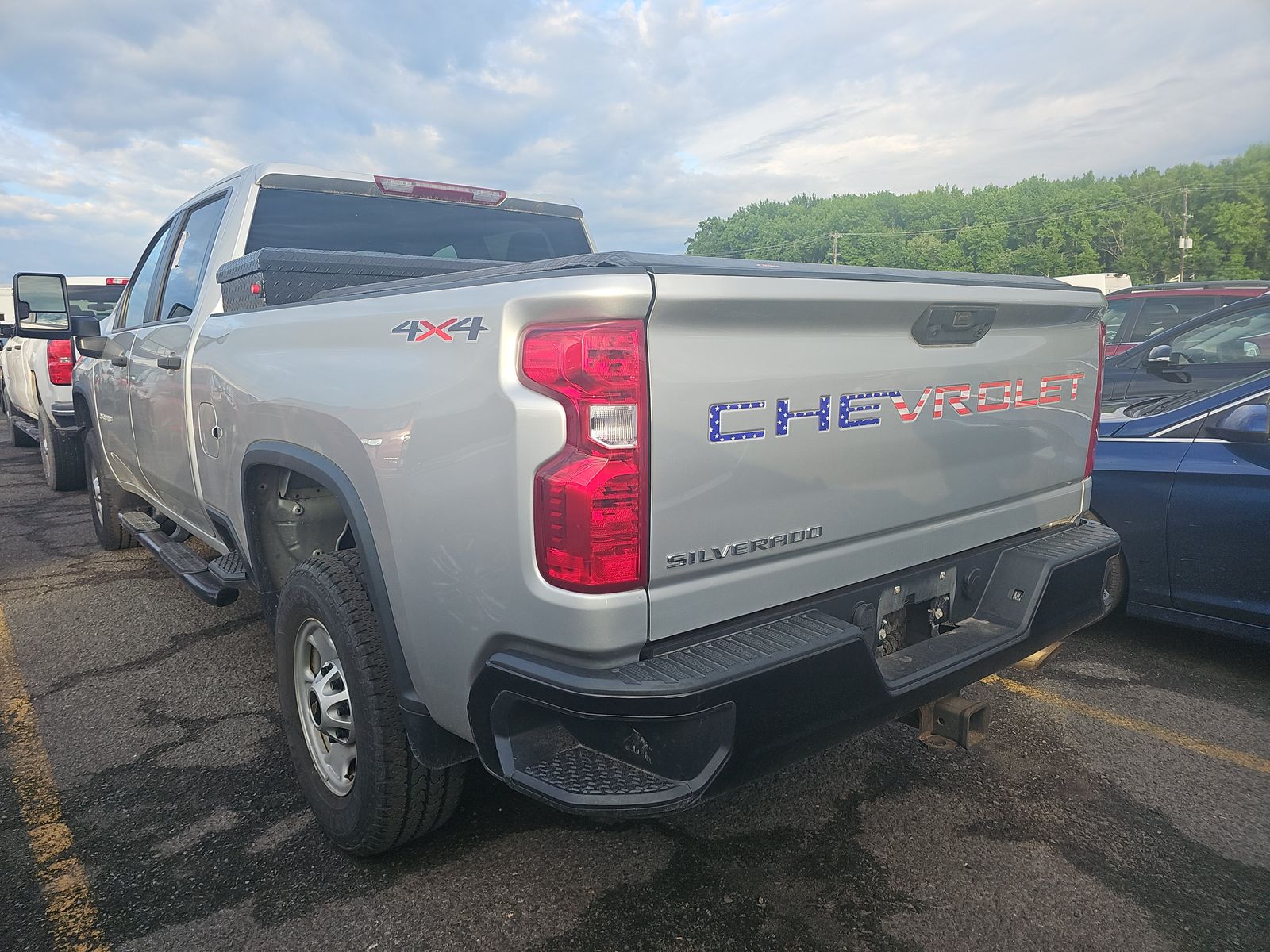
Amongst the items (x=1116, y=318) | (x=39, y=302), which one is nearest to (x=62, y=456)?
(x=39, y=302)

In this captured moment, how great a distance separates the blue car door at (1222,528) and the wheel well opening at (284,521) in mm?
3391

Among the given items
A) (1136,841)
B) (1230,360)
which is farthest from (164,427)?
(1230,360)

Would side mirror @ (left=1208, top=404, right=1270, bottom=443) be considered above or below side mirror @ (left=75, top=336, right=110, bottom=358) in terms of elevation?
below

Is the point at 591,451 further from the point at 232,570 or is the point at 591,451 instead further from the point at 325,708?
the point at 232,570

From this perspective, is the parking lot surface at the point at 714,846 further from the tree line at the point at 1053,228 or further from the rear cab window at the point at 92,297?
the tree line at the point at 1053,228

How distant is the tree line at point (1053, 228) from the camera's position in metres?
83.0

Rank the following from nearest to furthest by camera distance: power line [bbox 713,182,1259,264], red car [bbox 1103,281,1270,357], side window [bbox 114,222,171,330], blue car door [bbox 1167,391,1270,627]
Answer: blue car door [bbox 1167,391,1270,627] → side window [bbox 114,222,171,330] → red car [bbox 1103,281,1270,357] → power line [bbox 713,182,1259,264]

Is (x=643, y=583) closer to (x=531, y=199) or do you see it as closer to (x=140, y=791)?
(x=140, y=791)

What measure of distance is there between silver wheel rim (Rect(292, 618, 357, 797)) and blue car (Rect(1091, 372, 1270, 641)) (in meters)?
3.31

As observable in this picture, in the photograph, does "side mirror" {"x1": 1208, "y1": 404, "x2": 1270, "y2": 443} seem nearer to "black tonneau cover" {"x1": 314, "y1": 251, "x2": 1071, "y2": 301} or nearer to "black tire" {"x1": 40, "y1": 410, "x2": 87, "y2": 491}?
"black tonneau cover" {"x1": 314, "y1": 251, "x2": 1071, "y2": 301}

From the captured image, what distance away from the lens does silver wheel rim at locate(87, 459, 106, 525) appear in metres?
5.75

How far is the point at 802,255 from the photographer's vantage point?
7562 cm

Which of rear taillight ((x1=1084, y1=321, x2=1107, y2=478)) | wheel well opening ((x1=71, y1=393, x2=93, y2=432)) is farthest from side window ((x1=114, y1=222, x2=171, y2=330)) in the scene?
rear taillight ((x1=1084, y1=321, x2=1107, y2=478))

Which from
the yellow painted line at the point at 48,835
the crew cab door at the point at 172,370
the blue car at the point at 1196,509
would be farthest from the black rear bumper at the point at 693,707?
the crew cab door at the point at 172,370
